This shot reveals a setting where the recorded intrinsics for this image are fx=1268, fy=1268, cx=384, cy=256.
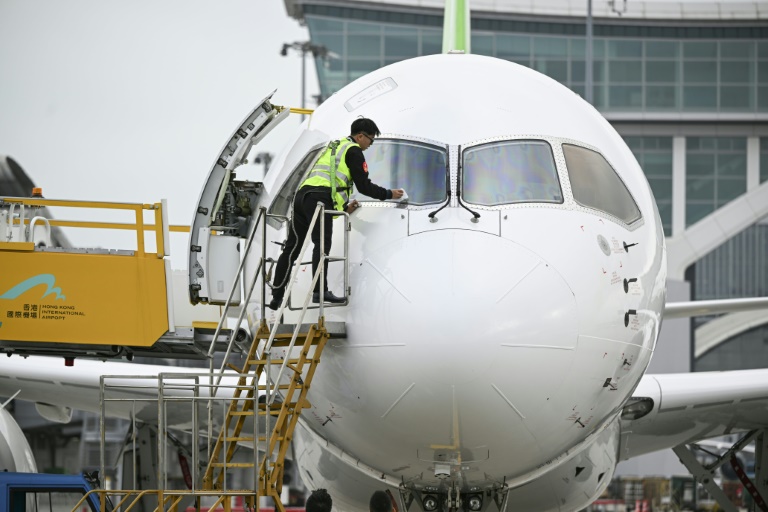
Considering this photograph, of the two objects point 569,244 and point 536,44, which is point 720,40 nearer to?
point 536,44

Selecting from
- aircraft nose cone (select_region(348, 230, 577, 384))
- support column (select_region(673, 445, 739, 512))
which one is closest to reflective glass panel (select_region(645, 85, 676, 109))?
support column (select_region(673, 445, 739, 512))

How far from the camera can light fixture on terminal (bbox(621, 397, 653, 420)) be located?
39.3ft

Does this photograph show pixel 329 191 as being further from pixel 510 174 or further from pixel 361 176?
pixel 510 174

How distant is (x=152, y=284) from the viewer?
435 inches

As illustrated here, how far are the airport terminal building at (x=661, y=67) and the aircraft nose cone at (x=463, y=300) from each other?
233 ft

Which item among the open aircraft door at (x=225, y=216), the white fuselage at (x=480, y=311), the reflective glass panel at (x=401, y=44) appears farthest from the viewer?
the reflective glass panel at (x=401, y=44)

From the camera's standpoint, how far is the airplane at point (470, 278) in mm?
7688

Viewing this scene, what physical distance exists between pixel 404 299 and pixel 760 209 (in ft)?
232

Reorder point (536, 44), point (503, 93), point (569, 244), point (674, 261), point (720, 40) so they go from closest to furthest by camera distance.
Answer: point (569, 244) → point (503, 93) → point (674, 261) → point (536, 44) → point (720, 40)

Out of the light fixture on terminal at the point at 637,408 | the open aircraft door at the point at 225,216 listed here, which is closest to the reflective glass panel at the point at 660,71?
the light fixture on terminal at the point at 637,408

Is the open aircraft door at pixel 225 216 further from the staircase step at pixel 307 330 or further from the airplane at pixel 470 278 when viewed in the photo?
the staircase step at pixel 307 330

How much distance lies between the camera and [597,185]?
910 cm

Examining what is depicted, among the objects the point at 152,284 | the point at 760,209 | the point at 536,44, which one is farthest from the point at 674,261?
the point at 152,284

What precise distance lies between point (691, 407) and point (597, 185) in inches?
191
